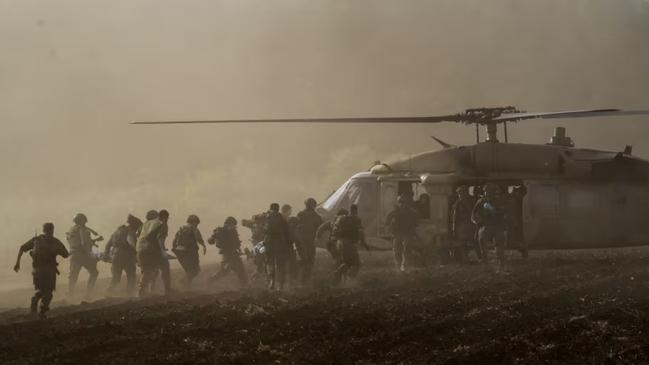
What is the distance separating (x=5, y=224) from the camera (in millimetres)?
44812

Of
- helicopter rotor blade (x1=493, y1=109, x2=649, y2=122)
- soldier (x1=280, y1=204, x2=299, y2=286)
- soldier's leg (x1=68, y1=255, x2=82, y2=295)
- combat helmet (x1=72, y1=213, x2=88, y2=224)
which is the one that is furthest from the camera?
soldier's leg (x1=68, y1=255, x2=82, y2=295)

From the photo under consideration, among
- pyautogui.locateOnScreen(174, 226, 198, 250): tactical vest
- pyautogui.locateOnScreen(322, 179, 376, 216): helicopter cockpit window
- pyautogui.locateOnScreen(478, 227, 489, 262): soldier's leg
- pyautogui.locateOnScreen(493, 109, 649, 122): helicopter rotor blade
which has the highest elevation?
pyautogui.locateOnScreen(493, 109, 649, 122): helicopter rotor blade

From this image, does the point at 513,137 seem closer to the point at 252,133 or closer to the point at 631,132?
the point at 631,132

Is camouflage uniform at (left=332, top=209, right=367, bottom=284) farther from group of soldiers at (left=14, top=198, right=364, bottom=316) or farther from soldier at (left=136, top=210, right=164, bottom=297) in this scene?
soldier at (left=136, top=210, right=164, bottom=297)

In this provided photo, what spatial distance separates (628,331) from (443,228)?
9334mm

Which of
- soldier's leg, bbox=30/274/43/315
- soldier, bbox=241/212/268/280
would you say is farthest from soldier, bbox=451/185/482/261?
soldier's leg, bbox=30/274/43/315

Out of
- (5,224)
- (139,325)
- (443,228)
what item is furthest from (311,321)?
(5,224)

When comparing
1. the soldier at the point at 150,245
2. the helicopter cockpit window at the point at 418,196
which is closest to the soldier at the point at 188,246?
the soldier at the point at 150,245

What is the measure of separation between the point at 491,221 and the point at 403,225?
76.6 inches

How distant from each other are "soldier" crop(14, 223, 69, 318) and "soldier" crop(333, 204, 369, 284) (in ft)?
17.1

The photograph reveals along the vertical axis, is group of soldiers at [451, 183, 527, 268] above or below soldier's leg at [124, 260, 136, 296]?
above

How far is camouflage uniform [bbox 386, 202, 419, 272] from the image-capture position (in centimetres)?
1792

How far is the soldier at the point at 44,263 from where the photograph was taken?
45.0 ft

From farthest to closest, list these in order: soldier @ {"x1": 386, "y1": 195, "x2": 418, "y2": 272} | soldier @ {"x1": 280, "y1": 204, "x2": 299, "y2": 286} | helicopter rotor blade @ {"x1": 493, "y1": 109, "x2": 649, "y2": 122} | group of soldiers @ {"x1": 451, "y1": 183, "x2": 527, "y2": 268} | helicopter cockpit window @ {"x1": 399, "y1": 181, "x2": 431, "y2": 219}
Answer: helicopter cockpit window @ {"x1": 399, "y1": 181, "x2": 431, "y2": 219} < soldier @ {"x1": 386, "y1": 195, "x2": 418, "y2": 272} < group of soldiers @ {"x1": 451, "y1": 183, "x2": 527, "y2": 268} < soldier @ {"x1": 280, "y1": 204, "x2": 299, "y2": 286} < helicopter rotor blade @ {"x1": 493, "y1": 109, "x2": 649, "y2": 122}
